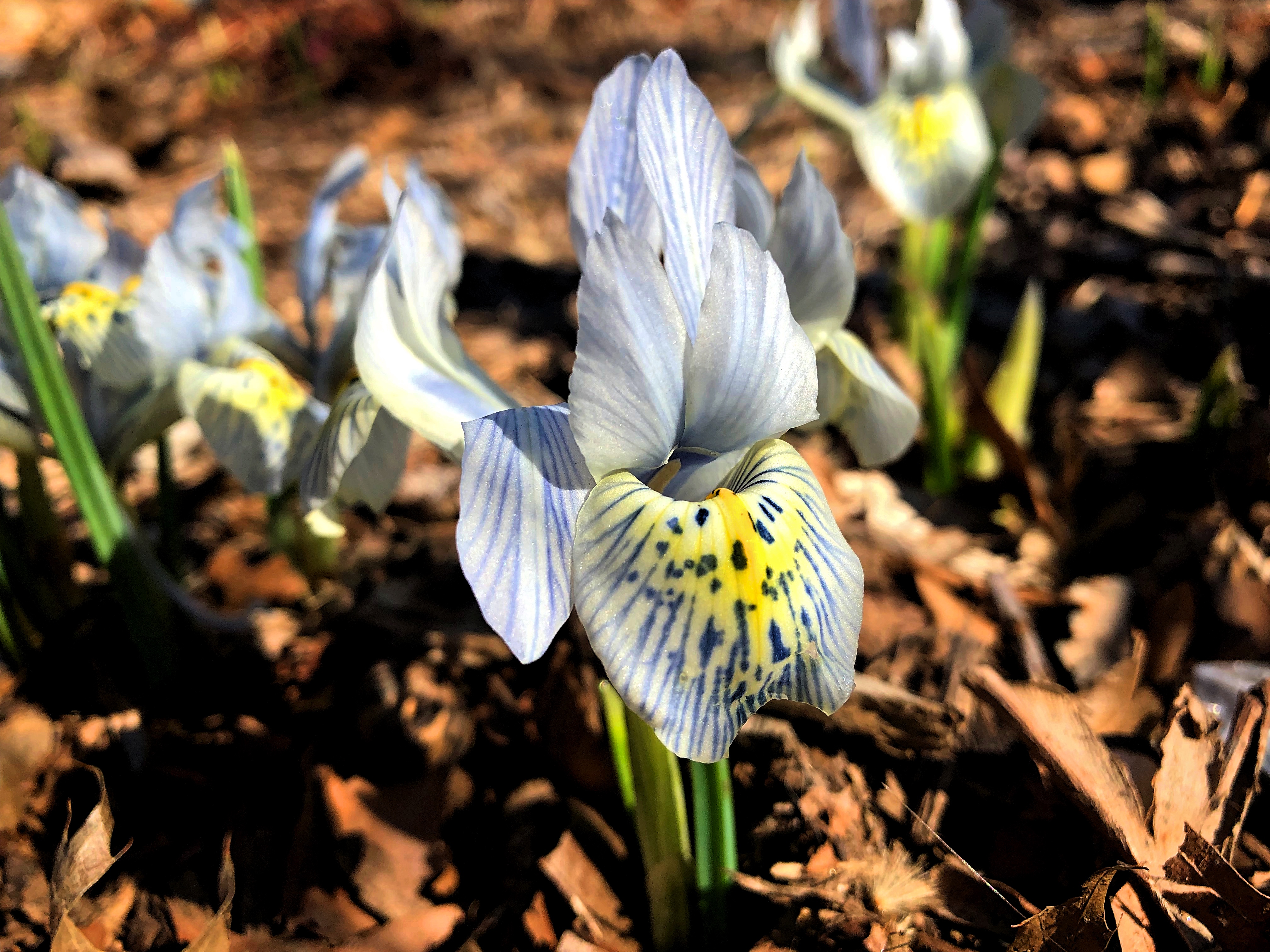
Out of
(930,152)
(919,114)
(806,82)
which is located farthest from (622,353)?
(806,82)

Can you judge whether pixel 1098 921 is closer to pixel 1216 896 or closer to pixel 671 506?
pixel 1216 896

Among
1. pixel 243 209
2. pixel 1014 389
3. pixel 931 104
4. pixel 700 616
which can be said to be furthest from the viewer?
pixel 931 104

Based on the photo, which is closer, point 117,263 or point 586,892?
point 586,892

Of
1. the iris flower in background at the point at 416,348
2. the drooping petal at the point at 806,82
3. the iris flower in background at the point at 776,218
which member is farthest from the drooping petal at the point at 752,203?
the drooping petal at the point at 806,82

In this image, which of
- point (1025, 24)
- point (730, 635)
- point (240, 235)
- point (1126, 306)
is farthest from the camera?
point (1025, 24)

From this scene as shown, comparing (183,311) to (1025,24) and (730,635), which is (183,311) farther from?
(1025,24)

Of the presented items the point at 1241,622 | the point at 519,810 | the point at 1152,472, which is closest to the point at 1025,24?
the point at 1152,472

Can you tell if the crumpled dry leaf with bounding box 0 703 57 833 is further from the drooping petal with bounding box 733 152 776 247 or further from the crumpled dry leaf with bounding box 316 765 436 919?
the drooping petal with bounding box 733 152 776 247

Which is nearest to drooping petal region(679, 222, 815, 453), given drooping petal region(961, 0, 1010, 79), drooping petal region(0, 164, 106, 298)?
drooping petal region(0, 164, 106, 298)
